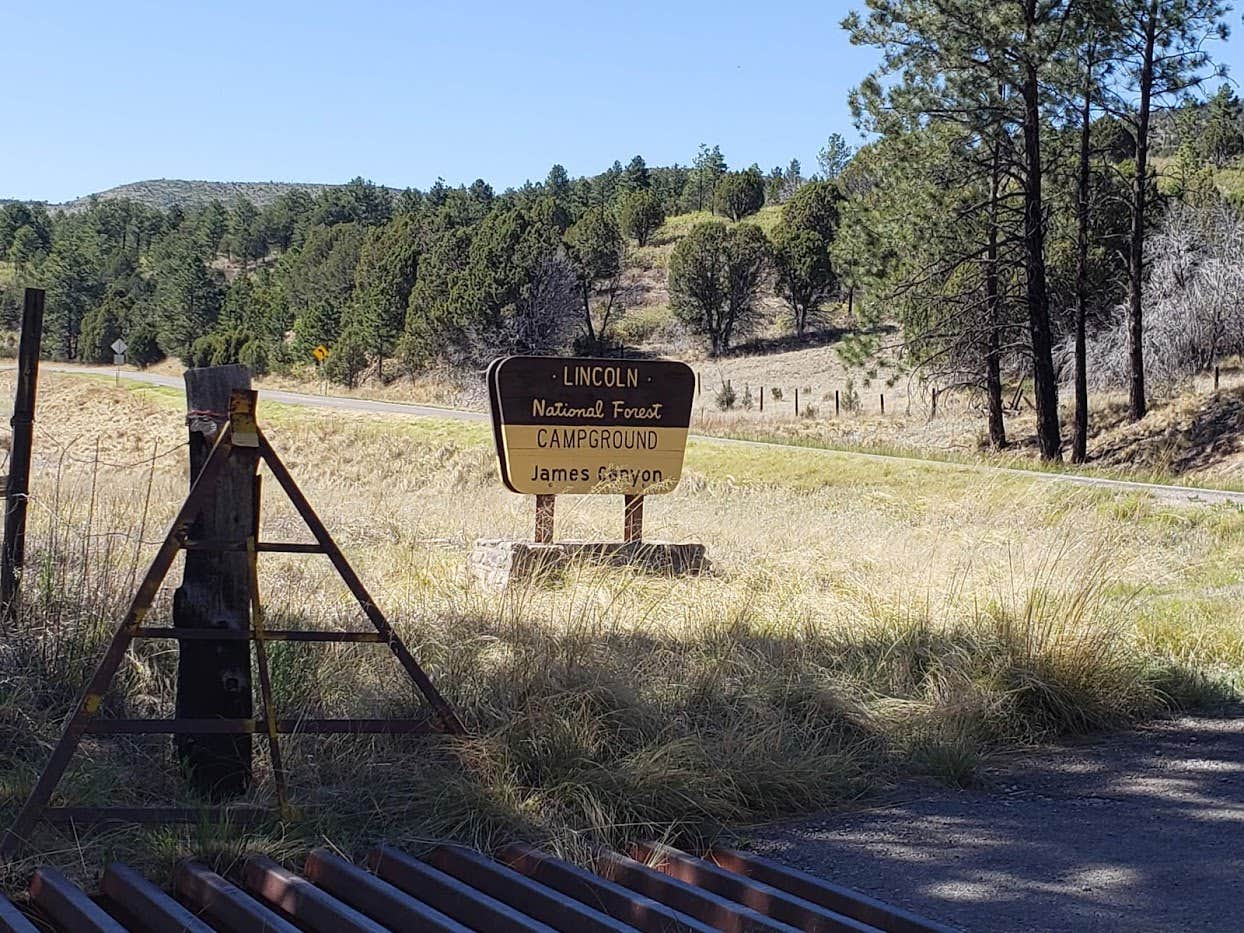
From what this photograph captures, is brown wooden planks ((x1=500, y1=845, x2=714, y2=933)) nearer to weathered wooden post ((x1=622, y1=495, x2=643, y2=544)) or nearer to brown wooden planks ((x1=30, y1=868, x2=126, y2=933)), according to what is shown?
brown wooden planks ((x1=30, y1=868, x2=126, y2=933))

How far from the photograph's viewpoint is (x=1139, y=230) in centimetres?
2894

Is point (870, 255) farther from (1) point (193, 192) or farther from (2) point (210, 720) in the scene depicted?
(1) point (193, 192)

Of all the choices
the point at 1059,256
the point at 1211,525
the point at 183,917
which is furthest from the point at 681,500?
the point at 1059,256

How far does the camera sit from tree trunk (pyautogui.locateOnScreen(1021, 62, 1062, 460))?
1051 inches

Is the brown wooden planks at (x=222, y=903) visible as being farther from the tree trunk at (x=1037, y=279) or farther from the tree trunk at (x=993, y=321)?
the tree trunk at (x=1037, y=279)

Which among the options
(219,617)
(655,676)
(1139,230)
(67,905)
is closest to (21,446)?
(219,617)

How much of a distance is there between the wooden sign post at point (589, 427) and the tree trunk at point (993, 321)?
15212mm

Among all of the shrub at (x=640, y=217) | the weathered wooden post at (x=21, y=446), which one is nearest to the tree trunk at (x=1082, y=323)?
the weathered wooden post at (x=21, y=446)

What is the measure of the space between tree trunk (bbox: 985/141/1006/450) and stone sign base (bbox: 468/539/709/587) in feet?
54.1

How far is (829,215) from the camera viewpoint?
210 ft

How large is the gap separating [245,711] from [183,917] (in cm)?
127

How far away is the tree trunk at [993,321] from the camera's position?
88.6 ft

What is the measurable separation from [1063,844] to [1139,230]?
26594mm

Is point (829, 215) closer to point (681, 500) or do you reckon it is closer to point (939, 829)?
point (681, 500)
